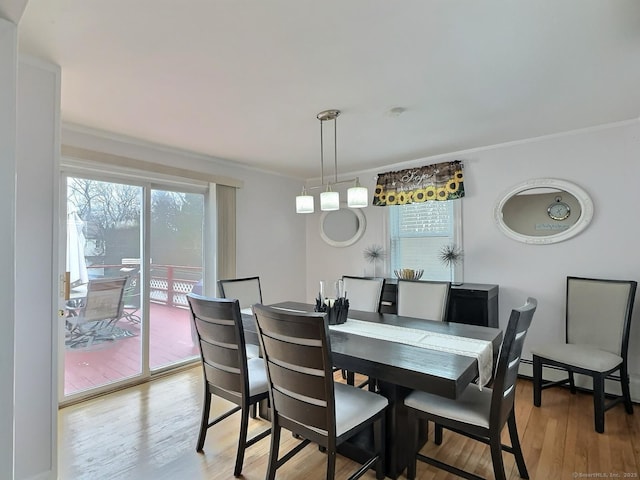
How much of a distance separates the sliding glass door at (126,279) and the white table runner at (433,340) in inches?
81.6

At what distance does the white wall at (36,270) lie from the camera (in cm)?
185

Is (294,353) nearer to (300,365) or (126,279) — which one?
(300,365)

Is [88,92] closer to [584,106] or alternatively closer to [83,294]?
[83,294]

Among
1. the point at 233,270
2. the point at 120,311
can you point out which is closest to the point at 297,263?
the point at 233,270

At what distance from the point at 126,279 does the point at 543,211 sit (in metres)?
4.19

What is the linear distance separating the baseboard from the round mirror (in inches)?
94.7

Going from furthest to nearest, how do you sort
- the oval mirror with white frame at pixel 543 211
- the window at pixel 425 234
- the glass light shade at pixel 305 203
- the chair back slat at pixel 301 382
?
the window at pixel 425 234 < the oval mirror with white frame at pixel 543 211 < the glass light shade at pixel 305 203 < the chair back slat at pixel 301 382

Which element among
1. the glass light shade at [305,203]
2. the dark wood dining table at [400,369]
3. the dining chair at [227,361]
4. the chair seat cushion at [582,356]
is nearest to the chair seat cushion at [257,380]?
the dining chair at [227,361]

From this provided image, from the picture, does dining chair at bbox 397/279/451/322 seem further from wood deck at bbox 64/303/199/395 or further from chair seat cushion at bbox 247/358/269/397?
wood deck at bbox 64/303/199/395

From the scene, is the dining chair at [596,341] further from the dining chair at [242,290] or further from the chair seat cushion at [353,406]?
the dining chair at [242,290]

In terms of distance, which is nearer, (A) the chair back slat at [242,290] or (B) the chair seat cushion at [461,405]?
(B) the chair seat cushion at [461,405]

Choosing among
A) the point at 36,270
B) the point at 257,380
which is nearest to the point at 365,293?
the point at 257,380

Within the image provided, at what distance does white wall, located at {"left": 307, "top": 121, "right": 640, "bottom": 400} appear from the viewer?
115 inches

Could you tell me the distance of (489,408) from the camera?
1788mm
